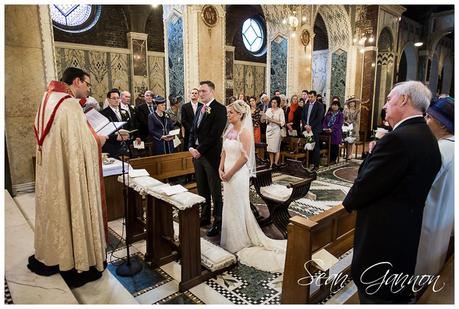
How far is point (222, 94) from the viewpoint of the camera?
7.72 m

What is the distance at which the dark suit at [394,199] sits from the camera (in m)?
1.75

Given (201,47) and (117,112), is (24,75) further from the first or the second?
(201,47)

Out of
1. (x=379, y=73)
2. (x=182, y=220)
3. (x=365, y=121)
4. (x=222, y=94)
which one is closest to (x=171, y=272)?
(x=182, y=220)

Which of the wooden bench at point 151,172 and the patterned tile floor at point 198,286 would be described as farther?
the wooden bench at point 151,172

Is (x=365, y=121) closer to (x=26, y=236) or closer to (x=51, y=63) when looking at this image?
(x=51, y=63)

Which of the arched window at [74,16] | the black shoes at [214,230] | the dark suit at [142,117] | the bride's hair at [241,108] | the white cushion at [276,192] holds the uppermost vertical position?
the arched window at [74,16]

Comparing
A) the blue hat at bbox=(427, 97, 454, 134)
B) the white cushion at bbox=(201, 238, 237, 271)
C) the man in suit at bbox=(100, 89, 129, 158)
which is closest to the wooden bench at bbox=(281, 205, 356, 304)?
the white cushion at bbox=(201, 238, 237, 271)

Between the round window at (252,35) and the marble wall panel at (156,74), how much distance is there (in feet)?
17.6

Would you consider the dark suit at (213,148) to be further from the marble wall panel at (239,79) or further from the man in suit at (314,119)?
the marble wall panel at (239,79)

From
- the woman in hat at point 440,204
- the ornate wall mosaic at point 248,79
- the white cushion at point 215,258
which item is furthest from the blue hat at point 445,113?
the ornate wall mosaic at point 248,79

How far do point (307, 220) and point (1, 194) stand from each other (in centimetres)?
216

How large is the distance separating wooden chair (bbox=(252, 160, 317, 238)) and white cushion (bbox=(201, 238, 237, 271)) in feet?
3.31

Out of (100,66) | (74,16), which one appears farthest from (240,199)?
(74,16)

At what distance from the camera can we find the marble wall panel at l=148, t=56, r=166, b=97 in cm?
1379
